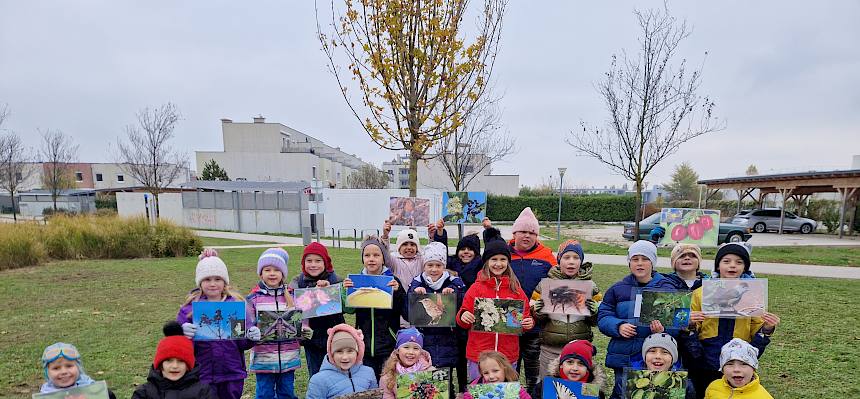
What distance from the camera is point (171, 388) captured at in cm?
290

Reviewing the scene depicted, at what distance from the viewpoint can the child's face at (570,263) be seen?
148 inches

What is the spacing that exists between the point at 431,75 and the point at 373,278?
11.7 feet

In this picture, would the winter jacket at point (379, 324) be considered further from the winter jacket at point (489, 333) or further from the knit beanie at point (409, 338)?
the winter jacket at point (489, 333)

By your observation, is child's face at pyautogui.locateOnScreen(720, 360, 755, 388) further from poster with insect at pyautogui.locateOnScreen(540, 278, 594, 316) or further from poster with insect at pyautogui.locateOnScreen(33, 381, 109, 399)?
poster with insect at pyautogui.locateOnScreen(33, 381, 109, 399)

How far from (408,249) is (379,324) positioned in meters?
0.95

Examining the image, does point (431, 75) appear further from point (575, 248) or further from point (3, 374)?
point (3, 374)

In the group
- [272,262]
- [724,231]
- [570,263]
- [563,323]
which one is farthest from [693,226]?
[724,231]

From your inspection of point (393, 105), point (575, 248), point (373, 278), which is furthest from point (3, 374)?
point (575, 248)

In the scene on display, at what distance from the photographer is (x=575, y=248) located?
12.6ft

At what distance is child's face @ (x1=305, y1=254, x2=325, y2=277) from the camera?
155 inches

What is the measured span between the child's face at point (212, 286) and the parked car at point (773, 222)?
95.3 feet

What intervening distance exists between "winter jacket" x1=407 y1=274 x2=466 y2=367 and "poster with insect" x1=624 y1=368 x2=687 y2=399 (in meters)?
1.55

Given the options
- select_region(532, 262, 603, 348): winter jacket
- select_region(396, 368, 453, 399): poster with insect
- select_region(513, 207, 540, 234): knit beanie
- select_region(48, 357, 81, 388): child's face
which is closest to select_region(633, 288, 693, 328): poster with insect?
select_region(532, 262, 603, 348): winter jacket

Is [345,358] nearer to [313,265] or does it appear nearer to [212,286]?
[313,265]
